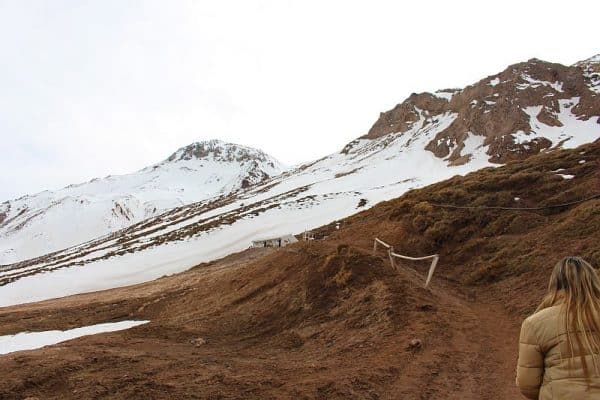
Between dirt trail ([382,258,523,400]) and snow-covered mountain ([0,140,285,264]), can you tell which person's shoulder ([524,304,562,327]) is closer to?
dirt trail ([382,258,523,400])

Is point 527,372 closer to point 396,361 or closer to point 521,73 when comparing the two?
point 396,361

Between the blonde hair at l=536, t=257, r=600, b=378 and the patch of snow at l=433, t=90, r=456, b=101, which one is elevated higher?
the patch of snow at l=433, t=90, r=456, b=101

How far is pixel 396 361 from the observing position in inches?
310

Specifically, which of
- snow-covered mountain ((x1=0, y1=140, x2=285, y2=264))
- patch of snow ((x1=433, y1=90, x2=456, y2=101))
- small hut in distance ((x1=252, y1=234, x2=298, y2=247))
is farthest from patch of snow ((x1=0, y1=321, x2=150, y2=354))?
snow-covered mountain ((x1=0, y1=140, x2=285, y2=264))

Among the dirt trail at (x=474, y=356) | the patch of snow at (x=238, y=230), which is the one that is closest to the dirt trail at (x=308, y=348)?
the dirt trail at (x=474, y=356)

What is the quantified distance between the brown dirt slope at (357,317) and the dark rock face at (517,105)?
136ft

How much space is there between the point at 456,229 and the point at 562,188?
14.7 feet

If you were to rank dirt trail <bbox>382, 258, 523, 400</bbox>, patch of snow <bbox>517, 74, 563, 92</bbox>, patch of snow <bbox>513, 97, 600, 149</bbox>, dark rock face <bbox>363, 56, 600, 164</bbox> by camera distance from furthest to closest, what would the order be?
patch of snow <bbox>517, 74, 563, 92</bbox> < dark rock face <bbox>363, 56, 600, 164</bbox> < patch of snow <bbox>513, 97, 600, 149</bbox> < dirt trail <bbox>382, 258, 523, 400</bbox>

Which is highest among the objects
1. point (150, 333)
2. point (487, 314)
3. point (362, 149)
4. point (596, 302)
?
point (362, 149)

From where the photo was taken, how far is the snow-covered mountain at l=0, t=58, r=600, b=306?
3797cm

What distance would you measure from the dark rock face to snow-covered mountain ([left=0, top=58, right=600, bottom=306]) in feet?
0.55

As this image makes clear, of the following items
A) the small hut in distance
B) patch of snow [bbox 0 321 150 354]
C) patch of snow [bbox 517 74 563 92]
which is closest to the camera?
patch of snow [bbox 0 321 150 354]

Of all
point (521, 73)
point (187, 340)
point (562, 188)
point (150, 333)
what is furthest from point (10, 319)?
point (521, 73)

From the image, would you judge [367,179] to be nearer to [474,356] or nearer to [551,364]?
[474,356]
